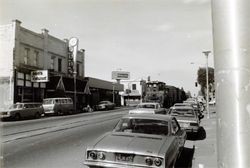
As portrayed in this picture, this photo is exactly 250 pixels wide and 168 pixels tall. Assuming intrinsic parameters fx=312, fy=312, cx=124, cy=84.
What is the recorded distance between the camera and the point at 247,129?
1586 millimetres

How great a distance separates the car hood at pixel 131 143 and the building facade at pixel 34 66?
69.3ft

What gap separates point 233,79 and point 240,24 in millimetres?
286

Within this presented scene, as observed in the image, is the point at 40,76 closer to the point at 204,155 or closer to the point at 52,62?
the point at 52,62

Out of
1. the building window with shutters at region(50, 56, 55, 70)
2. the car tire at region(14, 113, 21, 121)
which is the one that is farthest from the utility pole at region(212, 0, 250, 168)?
the building window with shutters at region(50, 56, 55, 70)

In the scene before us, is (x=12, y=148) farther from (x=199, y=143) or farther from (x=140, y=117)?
(x=199, y=143)

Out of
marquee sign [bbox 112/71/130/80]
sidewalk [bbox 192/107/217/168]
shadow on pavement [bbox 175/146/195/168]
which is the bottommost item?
shadow on pavement [bbox 175/146/195/168]

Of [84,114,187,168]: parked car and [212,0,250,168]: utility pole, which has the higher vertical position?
[212,0,250,168]: utility pole

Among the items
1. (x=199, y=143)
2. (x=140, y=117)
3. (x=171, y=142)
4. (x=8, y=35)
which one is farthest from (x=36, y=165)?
(x=8, y=35)

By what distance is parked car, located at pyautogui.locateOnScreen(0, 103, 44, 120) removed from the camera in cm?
2686

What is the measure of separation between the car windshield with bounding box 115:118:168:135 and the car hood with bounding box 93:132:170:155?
530 mm

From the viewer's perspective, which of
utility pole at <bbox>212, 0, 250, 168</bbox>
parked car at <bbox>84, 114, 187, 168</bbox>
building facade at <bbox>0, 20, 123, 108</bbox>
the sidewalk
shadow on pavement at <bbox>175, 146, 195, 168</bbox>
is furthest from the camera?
building facade at <bbox>0, 20, 123, 108</bbox>

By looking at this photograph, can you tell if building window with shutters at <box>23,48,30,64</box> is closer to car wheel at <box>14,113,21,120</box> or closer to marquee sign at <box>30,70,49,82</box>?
marquee sign at <box>30,70,49,82</box>

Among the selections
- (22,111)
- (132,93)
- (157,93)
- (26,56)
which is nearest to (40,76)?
(26,56)

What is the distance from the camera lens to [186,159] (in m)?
9.45
